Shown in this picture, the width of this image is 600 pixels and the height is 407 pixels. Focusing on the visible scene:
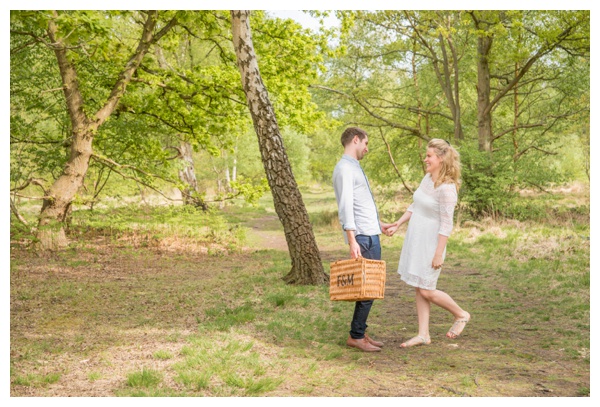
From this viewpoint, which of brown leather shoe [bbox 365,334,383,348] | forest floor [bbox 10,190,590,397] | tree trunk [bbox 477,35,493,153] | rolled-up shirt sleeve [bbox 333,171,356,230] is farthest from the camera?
tree trunk [bbox 477,35,493,153]

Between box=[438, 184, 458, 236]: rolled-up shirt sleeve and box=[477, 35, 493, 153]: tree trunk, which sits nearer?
box=[438, 184, 458, 236]: rolled-up shirt sleeve

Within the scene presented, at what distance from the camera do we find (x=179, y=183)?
14.0m

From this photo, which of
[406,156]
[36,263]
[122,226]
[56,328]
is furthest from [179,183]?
[406,156]

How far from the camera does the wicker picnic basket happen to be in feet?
18.2

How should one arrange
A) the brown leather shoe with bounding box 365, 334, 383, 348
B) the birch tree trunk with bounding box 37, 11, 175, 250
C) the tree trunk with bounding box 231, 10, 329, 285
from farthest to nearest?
the birch tree trunk with bounding box 37, 11, 175, 250 → the tree trunk with bounding box 231, 10, 329, 285 → the brown leather shoe with bounding box 365, 334, 383, 348

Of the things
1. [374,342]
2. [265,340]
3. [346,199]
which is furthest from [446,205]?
[265,340]

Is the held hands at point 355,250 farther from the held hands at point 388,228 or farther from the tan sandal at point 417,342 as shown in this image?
the tan sandal at point 417,342

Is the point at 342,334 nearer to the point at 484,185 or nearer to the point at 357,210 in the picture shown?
the point at 357,210

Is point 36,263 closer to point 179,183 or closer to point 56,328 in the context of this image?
point 179,183

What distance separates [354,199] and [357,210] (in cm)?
11

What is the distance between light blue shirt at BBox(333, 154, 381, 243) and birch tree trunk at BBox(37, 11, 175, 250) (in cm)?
906

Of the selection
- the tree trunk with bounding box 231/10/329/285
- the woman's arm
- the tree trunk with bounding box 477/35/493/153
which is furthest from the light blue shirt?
the tree trunk with bounding box 477/35/493/153

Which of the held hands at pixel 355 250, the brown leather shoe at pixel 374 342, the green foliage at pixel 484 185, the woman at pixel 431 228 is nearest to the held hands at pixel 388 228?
the woman at pixel 431 228

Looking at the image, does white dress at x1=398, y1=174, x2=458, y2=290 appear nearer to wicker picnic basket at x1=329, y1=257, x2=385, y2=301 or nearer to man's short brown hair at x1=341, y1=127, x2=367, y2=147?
wicker picnic basket at x1=329, y1=257, x2=385, y2=301
